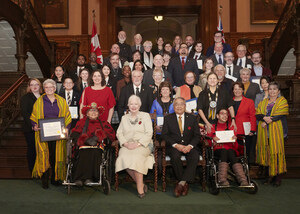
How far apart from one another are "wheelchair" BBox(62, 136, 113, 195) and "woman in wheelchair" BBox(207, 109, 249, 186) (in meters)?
1.42

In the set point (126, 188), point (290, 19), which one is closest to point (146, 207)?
point (126, 188)

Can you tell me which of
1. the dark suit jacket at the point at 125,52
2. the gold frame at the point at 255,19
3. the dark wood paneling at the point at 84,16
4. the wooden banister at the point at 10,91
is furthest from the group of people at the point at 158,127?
the gold frame at the point at 255,19

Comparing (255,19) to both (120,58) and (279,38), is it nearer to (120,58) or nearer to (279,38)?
(279,38)

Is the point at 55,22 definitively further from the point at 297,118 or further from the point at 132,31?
the point at 297,118

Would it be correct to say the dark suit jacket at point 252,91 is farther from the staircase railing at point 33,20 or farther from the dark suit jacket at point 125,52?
the staircase railing at point 33,20

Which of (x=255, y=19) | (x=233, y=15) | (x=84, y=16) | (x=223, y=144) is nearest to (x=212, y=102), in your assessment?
(x=223, y=144)

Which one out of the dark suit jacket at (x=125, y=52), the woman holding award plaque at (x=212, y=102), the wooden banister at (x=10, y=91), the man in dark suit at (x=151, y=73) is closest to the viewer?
the woman holding award plaque at (x=212, y=102)

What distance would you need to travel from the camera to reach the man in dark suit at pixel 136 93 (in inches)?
207

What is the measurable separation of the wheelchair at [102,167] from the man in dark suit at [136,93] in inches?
30.2

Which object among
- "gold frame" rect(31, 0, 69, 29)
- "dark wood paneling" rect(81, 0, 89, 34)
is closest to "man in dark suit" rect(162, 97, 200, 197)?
"dark wood paneling" rect(81, 0, 89, 34)

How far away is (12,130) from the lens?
6.20 metres

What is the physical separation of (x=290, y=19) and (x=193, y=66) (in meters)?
3.38

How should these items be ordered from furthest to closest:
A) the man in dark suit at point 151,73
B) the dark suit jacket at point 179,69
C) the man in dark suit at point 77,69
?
the man in dark suit at point 77,69, the dark suit jacket at point 179,69, the man in dark suit at point 151,73

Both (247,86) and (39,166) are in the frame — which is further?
(247,86)
